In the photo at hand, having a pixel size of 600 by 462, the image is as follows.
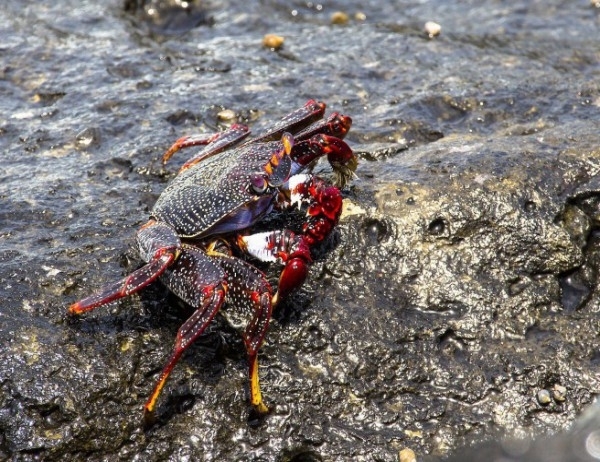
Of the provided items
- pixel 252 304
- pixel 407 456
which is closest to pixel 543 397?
pixel 407 456

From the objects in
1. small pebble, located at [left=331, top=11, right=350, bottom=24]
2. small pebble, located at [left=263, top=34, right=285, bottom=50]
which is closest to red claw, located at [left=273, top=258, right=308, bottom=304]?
small pebble, located at [left=263, top=34, right=285, bottom=50]

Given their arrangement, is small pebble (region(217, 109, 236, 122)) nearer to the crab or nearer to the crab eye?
the crab

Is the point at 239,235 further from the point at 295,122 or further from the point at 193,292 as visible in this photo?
the point at 295,122

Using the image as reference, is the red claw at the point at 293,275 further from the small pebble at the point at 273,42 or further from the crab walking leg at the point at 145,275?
the small pebble at the point at 273,42

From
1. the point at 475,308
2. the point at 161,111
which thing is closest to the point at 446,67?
the point at 161,111

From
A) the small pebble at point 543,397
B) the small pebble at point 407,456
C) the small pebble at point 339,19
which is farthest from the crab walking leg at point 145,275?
the small pebble at point 339,19

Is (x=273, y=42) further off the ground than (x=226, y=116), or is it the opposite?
(x=273, y=42)
